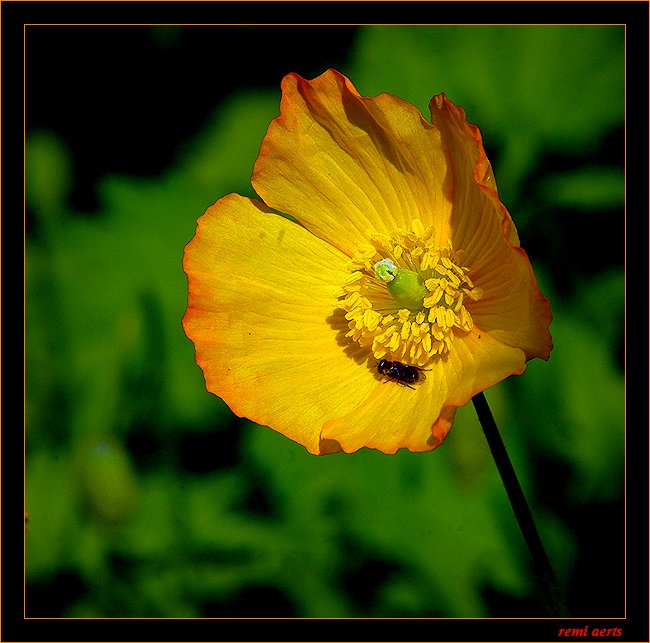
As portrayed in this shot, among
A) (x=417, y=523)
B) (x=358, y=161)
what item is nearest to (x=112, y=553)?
(x=417, y=523)

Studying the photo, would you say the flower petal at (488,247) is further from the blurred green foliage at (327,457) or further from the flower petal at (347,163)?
the blurred green foliage at (327,457)

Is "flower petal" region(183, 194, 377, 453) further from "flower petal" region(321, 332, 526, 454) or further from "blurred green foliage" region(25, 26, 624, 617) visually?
"blurred green foliage" region(25, 26, 624, 617)

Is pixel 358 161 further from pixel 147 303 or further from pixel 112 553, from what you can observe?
pixel 112 553

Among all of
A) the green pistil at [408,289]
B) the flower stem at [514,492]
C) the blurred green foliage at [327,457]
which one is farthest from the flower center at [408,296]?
the blurred green foliage at [327,457]

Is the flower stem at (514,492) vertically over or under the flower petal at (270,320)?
under

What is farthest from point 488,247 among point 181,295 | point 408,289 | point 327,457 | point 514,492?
point 181,295

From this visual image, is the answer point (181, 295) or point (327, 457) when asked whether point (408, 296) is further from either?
point (181, 295)
